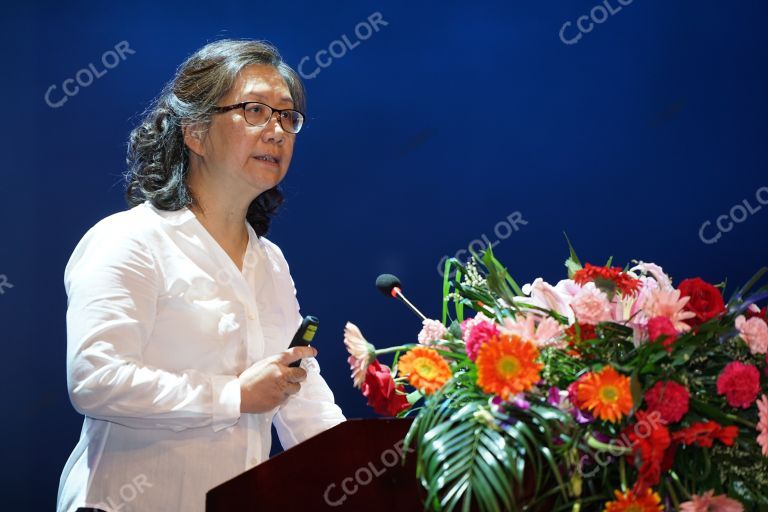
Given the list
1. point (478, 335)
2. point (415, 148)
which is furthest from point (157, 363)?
point (415, 148)

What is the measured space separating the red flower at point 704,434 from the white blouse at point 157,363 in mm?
714

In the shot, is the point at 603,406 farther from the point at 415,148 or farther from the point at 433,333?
the point at 415,148

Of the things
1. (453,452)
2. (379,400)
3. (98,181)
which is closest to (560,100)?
(98,181)

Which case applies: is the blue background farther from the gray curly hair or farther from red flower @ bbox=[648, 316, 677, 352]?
red flower @ bbox=[648, 316, 677, 352]

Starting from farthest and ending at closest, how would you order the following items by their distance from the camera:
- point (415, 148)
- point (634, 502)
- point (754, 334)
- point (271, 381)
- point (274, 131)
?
point (415, 148) < point (274, 131) < point (271, 381) < point (754, 334) < point (634, 502)

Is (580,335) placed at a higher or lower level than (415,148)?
lower

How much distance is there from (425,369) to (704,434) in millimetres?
353

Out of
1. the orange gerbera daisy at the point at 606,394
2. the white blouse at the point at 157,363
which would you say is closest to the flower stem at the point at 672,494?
the orange gerbera daisy at the point at 606,394

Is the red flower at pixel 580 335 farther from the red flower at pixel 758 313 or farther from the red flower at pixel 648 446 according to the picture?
the red flower at pixel 758 313

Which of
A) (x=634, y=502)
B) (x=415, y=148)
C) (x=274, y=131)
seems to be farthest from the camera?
(x=415, y=148)

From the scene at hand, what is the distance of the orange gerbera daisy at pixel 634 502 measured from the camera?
0.98 meters

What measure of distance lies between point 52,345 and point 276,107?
3.95 feet

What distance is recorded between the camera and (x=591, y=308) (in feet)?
3.58

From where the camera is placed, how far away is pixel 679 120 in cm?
255
